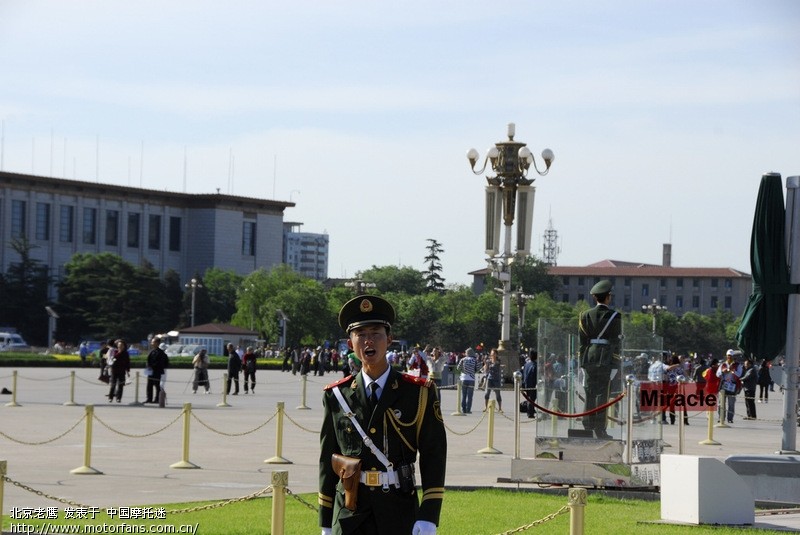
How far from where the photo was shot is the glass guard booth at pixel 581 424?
15.9 metres

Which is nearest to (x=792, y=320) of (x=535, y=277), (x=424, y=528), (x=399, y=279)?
(x=424, y=528)

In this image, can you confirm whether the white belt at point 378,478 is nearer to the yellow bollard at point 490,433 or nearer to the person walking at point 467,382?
the yellow bollard at point 490,433

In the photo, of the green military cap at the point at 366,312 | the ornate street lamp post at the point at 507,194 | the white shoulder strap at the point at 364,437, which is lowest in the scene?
the white shoulder strap at the point at 364,437

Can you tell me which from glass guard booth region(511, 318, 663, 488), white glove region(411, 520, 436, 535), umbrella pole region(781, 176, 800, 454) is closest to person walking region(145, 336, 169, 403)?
glass guard booth region(511, 318, 663, 488)

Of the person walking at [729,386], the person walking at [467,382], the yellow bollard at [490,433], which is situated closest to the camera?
the yellow bollard at [490,433]

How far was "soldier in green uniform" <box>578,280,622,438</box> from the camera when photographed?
15.8 m

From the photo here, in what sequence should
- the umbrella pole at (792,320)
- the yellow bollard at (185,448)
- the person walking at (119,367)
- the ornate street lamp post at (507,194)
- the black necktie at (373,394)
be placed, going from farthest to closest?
1. the ornate street lamp post at (507,194)
2. the person walking at (119,367)
3. the yellow bollard at (185,448)
4. the umbrella pole at (792,320)
5. the black necktie at (373,394)

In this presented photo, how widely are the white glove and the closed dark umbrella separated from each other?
1114 centimetres

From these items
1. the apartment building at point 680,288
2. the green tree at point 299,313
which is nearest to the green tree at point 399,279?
the apartment building at point 680,288

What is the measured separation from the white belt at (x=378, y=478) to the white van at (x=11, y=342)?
96002mm

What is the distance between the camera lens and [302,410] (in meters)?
33.5

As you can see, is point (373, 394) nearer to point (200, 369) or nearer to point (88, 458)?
point (88, 458)

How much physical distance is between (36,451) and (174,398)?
716 inches

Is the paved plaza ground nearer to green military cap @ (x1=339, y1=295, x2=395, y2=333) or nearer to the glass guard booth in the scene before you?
the glass guard booth
